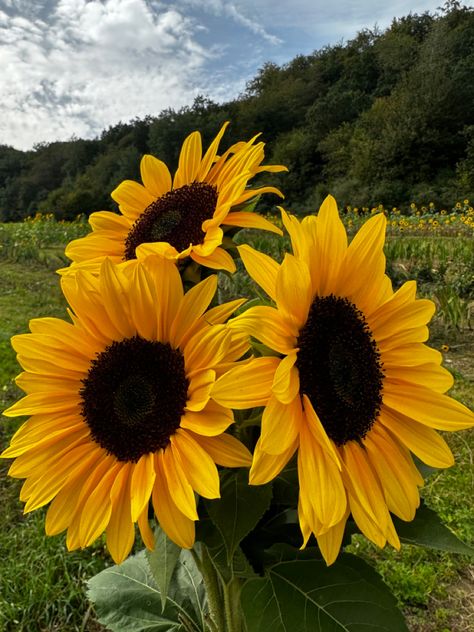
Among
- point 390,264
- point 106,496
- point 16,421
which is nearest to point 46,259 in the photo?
point 390,264

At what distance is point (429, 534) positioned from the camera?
621 mm

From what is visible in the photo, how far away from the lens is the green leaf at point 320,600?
623 millimetres

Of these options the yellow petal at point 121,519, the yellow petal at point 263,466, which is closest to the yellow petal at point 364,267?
the yellow petal at point 263,466

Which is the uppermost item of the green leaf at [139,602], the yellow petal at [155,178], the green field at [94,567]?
the yellow petal at [155,178]

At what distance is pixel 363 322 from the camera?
60 cm

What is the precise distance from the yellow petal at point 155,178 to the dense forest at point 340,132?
19143 mm

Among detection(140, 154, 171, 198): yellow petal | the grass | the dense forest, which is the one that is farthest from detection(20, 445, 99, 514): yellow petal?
the dense forest

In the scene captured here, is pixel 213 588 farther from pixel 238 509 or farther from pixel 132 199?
pixel 132 199

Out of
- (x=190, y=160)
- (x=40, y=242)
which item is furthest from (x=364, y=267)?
(x=40, y=242)

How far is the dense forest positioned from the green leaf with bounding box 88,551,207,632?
62.8ft

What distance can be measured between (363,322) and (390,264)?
5.46 meters

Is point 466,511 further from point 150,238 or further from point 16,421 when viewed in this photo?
point 16,421

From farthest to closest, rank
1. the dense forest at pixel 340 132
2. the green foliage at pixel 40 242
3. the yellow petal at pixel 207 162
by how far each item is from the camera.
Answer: the dense forest at pixel 340 132 → the green foliage at pixel 40 242 → the yellow petal at pixel 207 162

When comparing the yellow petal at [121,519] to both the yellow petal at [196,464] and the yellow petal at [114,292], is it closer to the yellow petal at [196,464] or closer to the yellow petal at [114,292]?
the yellow petal at [196,464]
